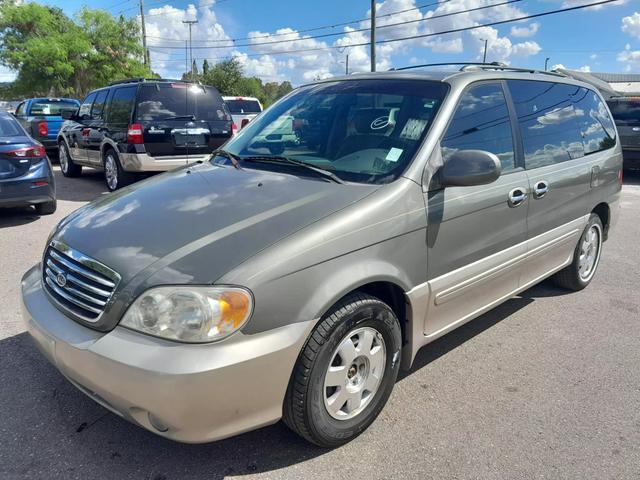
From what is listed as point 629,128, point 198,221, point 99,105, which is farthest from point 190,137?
point 629,128

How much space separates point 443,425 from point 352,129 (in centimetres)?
180

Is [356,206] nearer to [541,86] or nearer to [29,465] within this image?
[29,465]

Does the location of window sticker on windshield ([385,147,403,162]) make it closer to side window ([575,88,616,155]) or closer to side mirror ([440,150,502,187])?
side mirror ([440,150,502,187])

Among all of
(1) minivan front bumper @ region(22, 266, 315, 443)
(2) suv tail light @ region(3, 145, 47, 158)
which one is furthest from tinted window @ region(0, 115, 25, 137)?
(1) minivan front bumper @ region(22, 266, 315, 443)

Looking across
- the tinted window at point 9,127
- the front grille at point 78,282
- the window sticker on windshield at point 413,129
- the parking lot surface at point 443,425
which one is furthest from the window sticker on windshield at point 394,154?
the tinted window at point 9,127

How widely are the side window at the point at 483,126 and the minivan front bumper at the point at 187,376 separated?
5.04ft

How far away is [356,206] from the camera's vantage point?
8.36ft

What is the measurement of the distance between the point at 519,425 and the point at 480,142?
5.50 ft

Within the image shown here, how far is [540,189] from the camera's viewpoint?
365 cm

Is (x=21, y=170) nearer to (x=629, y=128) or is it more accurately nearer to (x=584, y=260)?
(x=584, y=260)

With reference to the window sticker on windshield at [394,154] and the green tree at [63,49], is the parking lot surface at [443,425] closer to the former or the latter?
the window sticker on windshield at [394,154]

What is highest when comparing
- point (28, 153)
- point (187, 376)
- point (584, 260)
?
point (28, 153)

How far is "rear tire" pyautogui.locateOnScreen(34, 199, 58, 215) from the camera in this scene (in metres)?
7.45

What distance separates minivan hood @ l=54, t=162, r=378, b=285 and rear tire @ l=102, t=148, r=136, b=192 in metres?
6.15
